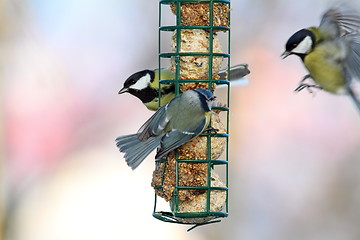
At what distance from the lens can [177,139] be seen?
17.5ft

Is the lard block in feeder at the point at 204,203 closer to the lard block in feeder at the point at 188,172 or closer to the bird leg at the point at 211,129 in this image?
the lard block in feeder at the point at 188,172

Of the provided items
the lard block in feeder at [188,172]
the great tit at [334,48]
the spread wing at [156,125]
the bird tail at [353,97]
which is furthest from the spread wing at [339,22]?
the spread wing at [156,125]

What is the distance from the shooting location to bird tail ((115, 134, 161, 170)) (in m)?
5.53

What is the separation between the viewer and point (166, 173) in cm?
551

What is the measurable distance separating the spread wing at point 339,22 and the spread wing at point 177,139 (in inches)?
36.6

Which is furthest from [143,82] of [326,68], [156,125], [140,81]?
[326,68]

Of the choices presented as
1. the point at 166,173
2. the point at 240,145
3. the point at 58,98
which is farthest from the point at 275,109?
the point at 166,173

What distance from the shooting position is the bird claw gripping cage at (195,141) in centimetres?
546

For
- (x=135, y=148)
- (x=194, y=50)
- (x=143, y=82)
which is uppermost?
(x=194, y=50)

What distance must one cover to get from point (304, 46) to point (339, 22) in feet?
0.83

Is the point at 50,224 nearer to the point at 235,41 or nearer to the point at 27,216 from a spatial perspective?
the point at 27,216

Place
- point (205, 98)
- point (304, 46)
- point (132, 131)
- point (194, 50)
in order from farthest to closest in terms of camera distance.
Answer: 1. point (132, 131)
2. point (194, 50)
3. point (304, 46)
4. point (205, 98)

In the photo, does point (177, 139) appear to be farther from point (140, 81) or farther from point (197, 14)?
point (197, 14)

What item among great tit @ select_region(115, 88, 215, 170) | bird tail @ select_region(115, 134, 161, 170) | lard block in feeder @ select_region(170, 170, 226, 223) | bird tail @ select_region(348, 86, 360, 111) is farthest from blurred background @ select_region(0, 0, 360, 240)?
bird tail @ select_region(348, 86, 360, 111)
